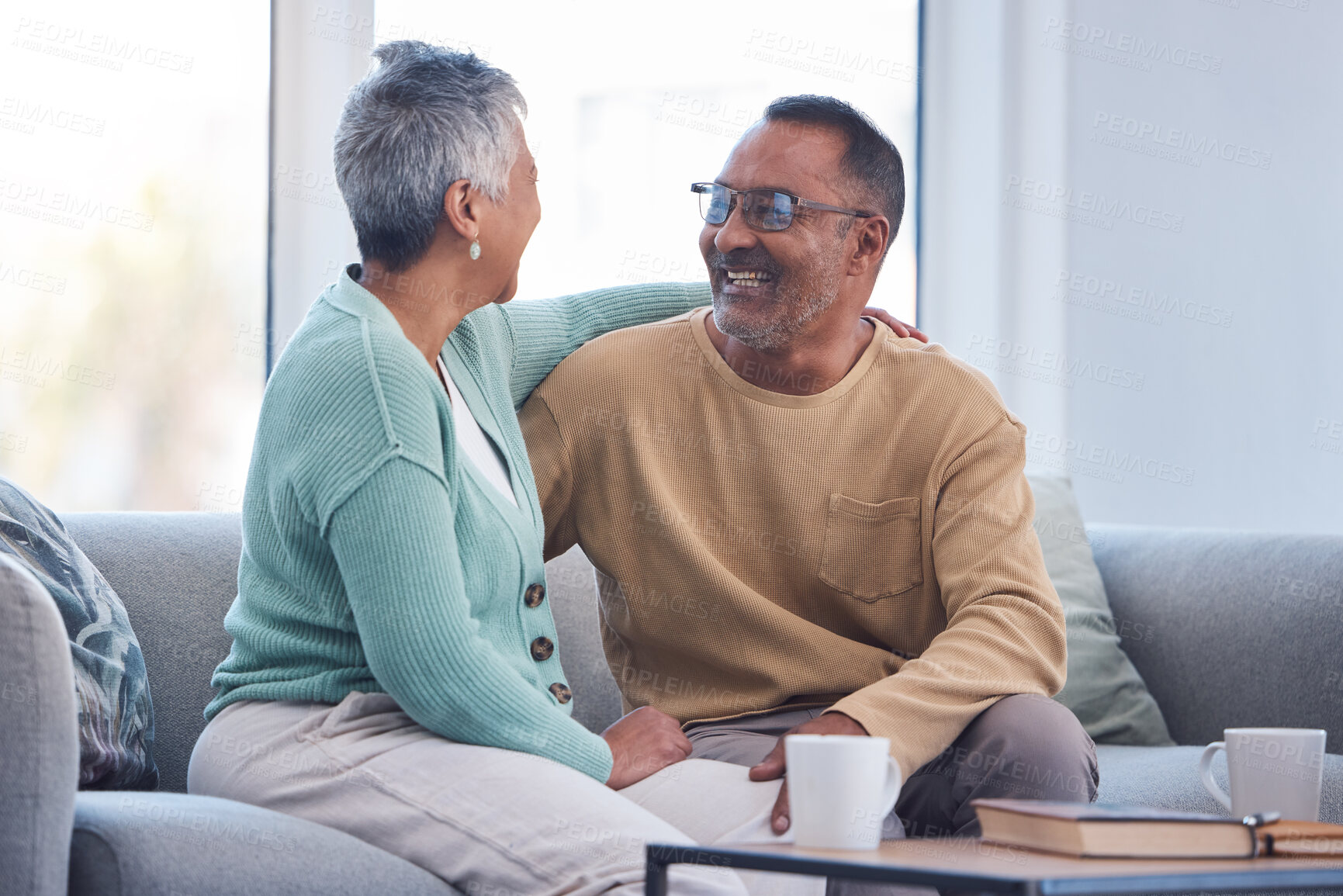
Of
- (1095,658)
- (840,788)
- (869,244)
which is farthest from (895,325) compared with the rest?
(840,788)

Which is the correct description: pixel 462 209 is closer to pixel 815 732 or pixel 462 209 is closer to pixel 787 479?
pixel 787 479

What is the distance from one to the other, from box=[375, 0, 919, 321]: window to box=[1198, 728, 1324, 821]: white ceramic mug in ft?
6.43

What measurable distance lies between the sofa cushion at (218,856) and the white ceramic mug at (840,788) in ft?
→ 1.29

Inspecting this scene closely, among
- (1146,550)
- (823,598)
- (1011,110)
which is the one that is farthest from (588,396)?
(1011,110)

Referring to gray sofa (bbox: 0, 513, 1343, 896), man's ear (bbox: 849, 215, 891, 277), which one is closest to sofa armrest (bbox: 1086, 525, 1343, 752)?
gray sofa (bbox: 0, 513, 1343, 896)

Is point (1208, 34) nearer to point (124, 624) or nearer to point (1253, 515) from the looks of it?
point (1253, 515)

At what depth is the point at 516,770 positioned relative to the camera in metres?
1.23

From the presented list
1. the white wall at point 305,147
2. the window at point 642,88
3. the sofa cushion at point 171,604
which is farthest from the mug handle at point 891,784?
the window at point 642,88

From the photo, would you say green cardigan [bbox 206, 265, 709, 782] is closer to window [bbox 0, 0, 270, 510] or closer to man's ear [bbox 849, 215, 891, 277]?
man's ear [bbox 849, 215, 891, 277]

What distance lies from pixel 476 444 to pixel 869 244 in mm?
701

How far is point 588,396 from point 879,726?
0.61 m

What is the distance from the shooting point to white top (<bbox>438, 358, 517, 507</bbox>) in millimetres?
1433

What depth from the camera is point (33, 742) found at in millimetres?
1042

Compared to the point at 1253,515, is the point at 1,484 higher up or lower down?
higher up
